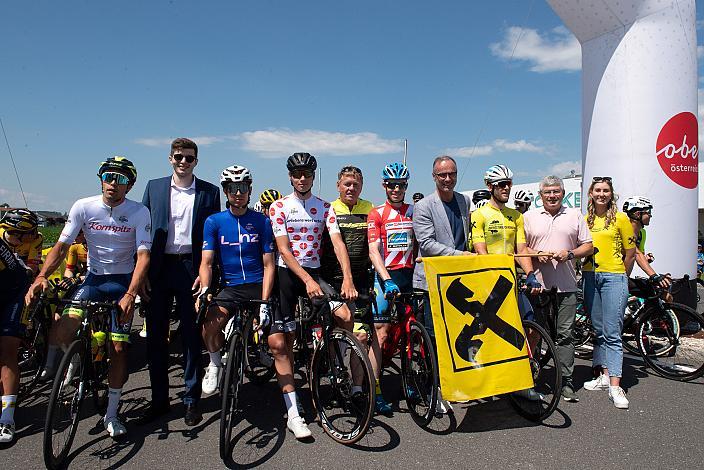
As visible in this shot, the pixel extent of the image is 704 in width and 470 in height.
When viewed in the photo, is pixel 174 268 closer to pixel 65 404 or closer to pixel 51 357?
pixel 65 404

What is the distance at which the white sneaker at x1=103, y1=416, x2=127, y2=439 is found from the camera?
3.55 m

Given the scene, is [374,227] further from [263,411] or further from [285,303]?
[263,411]

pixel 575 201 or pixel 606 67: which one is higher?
pixel 606 67

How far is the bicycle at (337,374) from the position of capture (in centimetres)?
355

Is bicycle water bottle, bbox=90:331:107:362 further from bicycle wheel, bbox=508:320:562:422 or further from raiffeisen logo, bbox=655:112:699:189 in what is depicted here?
raiffeisen logo, bbox=655:112:699:189

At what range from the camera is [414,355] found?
395 cm

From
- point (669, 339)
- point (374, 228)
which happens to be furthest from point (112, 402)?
point (669, 339)

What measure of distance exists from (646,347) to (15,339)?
22.1ft

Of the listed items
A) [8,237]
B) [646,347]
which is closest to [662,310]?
[646,347]

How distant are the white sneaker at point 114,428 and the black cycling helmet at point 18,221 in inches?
124

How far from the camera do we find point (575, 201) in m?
18.6

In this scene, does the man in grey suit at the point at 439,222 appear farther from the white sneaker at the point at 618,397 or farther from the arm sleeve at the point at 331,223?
the white sneaker at the point at 618,397

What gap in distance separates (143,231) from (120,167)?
1.92 ft

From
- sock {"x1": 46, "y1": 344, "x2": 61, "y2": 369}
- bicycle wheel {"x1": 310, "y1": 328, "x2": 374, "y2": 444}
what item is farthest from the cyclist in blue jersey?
sock {"x1": 46, "y1": 344, "x2": 61, "y2": 369}
